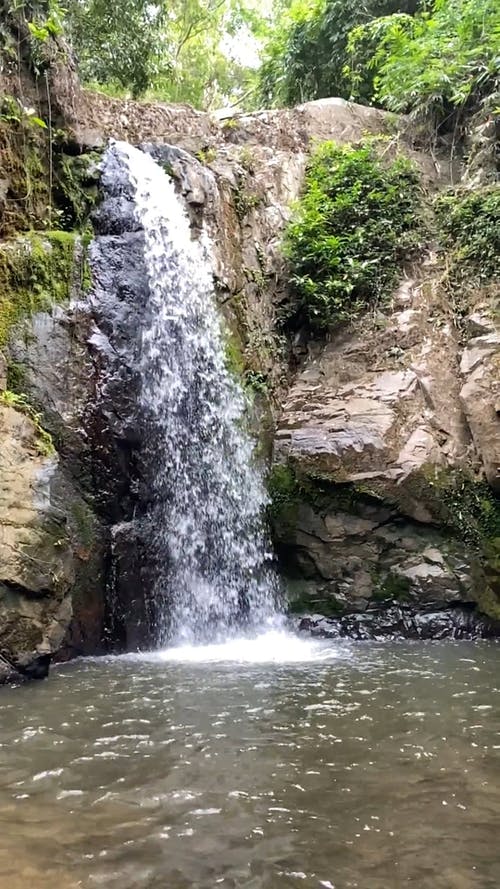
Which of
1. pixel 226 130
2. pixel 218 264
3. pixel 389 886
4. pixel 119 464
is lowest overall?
pixel 389 886

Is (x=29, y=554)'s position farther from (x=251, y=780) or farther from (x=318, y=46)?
(x=318, y=46)

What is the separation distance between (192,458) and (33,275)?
2.54 meters

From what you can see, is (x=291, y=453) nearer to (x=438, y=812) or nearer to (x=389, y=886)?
(x=438, y=812)

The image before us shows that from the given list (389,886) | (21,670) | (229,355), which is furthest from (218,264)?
(389,886)

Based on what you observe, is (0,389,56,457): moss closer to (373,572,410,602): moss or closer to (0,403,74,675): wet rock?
(0,403,74,675): wet rock

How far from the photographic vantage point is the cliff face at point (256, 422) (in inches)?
250

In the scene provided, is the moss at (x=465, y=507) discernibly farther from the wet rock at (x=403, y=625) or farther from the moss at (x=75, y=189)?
the moss at (x=75, y=189)

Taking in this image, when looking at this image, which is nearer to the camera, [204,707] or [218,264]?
[204,707]

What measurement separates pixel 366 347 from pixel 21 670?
234 inches

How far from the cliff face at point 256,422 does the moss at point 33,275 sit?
0.9 inches

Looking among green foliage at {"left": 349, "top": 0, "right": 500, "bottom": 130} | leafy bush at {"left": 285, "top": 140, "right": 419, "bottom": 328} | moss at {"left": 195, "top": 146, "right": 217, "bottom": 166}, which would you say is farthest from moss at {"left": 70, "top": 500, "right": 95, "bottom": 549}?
green foliage at {"left": 349, "top": 0, "right": 500, "bottom": 130}

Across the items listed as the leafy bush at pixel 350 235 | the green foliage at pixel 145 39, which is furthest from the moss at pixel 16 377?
the green foliage at pixel 145 39

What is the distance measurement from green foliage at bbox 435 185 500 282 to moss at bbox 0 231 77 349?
5375 mm

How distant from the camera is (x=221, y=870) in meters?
2.59
